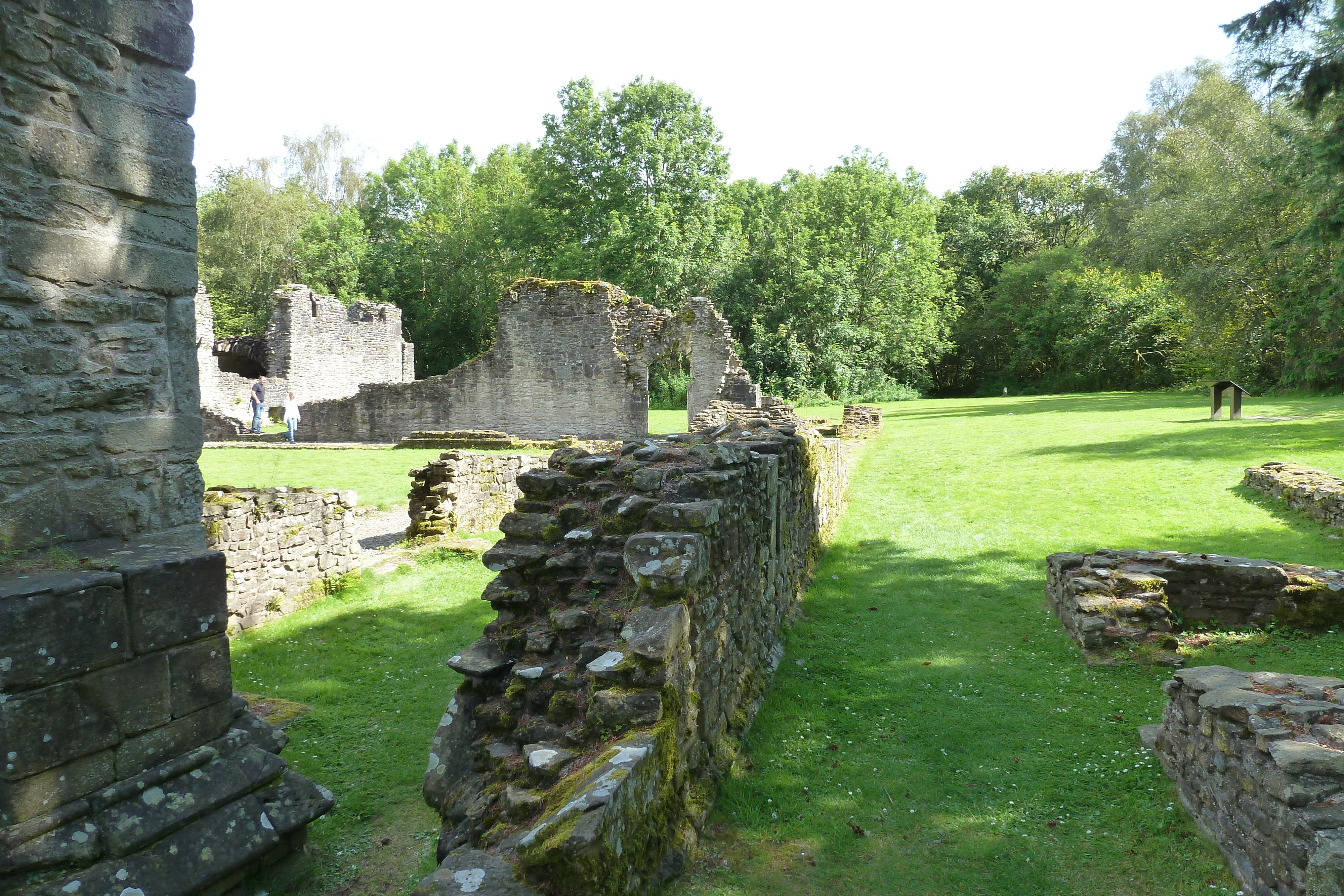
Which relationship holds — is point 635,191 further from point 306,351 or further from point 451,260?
point 306,351

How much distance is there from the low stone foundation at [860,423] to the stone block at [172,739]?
2007cm

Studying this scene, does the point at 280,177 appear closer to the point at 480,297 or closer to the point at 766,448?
the point at 480,297

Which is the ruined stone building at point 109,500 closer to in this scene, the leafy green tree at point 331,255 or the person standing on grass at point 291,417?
the person standing on grass at point 291,417

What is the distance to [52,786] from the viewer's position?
9.09 ft

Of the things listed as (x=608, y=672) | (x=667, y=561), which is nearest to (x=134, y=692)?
(x=608, y=672)

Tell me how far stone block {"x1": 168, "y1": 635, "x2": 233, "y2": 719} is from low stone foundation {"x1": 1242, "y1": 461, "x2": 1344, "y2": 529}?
460 inches

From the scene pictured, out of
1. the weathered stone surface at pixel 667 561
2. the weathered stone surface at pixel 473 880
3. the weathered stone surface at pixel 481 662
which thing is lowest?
the weathered stone surface at pixel 473 880

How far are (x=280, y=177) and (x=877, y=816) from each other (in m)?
56.6

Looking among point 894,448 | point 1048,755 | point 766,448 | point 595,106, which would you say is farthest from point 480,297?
point 1048,755

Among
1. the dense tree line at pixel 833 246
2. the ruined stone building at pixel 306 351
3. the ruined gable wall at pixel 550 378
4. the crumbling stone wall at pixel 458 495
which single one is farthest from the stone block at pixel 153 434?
the ruined stone building at pixel 306 351

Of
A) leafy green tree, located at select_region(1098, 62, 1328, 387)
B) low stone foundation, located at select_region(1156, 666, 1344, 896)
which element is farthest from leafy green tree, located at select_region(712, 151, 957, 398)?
low stone foundation, located at select_region(1156, 666, 1344, 896)

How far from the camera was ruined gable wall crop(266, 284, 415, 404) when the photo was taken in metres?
29.3

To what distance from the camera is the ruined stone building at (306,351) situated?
29266 millimetres

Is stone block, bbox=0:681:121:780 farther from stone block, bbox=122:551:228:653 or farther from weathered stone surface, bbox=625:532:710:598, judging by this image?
weathered stone surface, bbox=625:532:710:598
